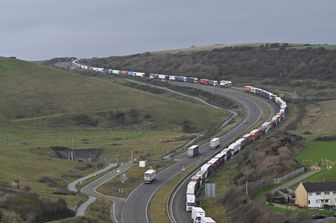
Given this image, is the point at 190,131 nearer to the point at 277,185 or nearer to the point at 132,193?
the point at 132,193

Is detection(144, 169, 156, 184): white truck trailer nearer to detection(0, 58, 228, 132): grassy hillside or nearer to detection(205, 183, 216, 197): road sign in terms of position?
detection(205, 183, 216, 197): road sign

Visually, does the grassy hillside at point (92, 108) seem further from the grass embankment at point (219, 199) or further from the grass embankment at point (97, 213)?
the grass embankment at point (97, 213)

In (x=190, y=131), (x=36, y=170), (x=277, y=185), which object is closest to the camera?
→ (x=277, y=185)

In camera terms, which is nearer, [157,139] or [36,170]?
[36,170]

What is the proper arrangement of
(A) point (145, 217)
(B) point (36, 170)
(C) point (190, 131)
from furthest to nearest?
(C) point (190, 131), (B) point (36, 170), (A) point (145, 217)

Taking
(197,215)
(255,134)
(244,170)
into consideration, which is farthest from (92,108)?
(197,215)

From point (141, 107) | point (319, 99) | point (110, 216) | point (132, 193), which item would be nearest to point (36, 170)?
point (132, 193)

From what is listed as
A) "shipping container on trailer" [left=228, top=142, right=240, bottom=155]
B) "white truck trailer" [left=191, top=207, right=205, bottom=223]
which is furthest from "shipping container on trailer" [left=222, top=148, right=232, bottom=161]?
"white truck trailer" [left=191, top=207, right=205, bottom=223]
